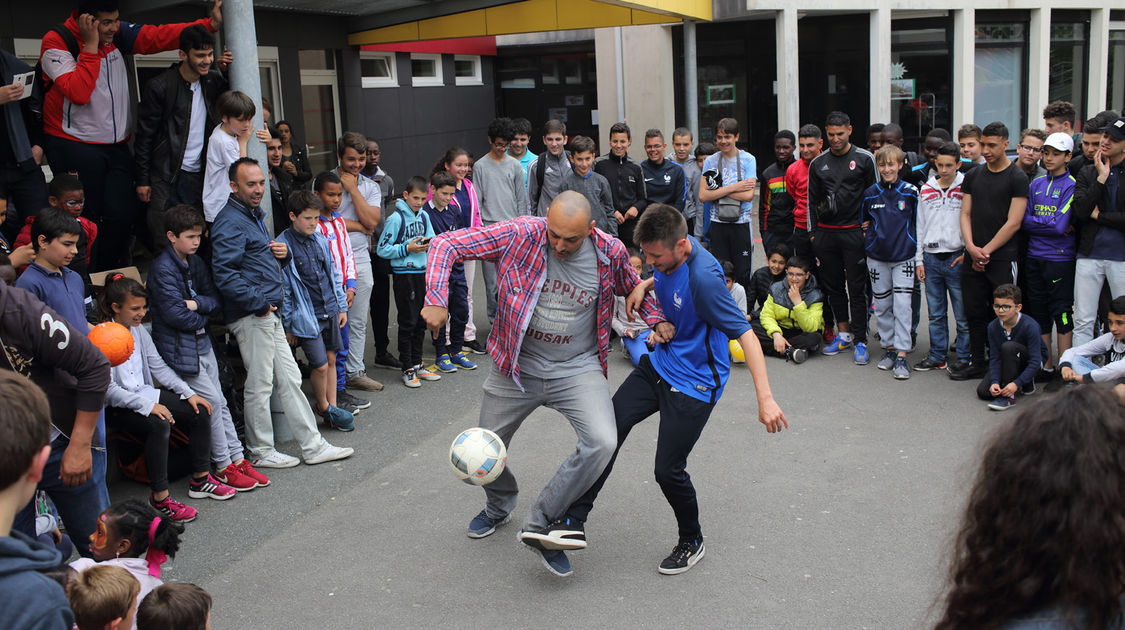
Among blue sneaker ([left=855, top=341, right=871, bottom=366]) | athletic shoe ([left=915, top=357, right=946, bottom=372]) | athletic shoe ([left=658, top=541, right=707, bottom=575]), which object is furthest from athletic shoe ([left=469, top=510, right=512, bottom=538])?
athletic shoe ([left=915, top=357, right=946, bottom=372])

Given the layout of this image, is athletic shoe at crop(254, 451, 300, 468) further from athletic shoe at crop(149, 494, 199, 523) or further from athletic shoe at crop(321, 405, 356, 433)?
athletic shoe at crop(149, 494, 199, 523)

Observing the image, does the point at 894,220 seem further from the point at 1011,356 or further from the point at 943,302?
the point at 1011,356

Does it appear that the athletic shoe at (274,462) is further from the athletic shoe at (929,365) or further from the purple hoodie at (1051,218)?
the purple hoodie at (1051,218)

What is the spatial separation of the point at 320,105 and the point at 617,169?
5.71 meters

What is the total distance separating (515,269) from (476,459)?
976 mm

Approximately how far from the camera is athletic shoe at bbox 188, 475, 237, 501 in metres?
5.85

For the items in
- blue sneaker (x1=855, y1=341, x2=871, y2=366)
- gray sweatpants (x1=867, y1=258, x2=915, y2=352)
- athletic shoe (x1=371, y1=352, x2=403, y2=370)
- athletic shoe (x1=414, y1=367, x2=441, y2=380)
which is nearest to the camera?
gray sweatpants (x1=867, y1=258, x2=915, y2=352)

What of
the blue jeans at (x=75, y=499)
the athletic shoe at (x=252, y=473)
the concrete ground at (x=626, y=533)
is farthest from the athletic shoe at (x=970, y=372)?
the blue jeans at (x=75, y=499)

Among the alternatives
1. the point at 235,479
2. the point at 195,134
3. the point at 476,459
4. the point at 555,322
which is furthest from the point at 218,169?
the point at 476,459

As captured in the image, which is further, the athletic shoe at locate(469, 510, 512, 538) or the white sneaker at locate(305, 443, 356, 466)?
the white sneaker at locate(305, 443, 356, 466)

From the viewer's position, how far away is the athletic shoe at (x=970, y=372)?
25.9 ft

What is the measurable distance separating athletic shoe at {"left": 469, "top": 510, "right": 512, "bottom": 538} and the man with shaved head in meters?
0.59

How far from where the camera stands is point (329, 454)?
6.46 meters

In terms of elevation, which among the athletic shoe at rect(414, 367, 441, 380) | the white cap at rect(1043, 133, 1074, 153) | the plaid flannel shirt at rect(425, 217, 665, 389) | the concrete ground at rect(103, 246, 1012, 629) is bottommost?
the concrete ground at rect(103, 246, 1012, 629)
